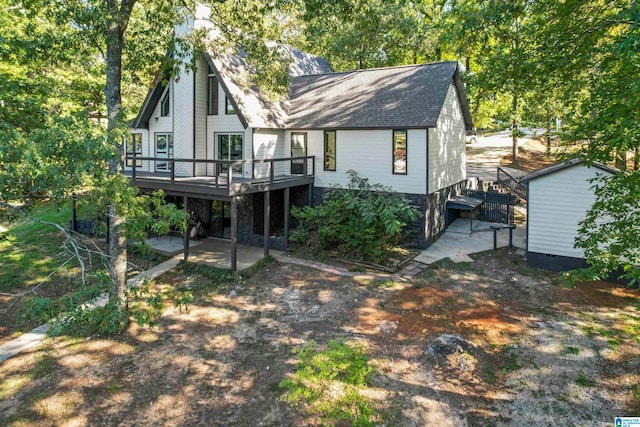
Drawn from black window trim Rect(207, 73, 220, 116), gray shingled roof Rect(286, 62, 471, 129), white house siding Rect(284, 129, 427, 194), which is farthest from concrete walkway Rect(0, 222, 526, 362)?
black window trim Rect(207, 73, 220, 116)

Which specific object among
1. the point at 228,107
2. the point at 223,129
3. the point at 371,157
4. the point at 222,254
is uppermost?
the point at 228,107

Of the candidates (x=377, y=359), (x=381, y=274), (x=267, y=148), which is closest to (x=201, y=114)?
(x=267, y=148)

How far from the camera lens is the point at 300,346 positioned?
9.17 metres

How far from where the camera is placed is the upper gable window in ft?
59.0

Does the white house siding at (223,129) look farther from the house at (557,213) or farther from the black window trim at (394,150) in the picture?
the house at (557,213)

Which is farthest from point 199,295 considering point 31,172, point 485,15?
point 485,15

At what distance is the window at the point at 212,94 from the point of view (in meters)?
18.0

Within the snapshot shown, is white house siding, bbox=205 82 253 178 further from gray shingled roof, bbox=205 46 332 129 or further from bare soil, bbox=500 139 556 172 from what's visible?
bare soil, bbox=500 139 556 172

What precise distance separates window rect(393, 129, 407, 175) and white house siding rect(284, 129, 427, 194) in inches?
6.2

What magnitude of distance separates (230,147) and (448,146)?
988 centimetres

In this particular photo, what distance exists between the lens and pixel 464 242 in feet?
55.6

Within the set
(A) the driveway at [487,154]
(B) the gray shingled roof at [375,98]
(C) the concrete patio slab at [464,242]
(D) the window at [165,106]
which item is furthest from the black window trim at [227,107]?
(A) the driveway at [487,154]

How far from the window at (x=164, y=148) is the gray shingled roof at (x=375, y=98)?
588 centimetres

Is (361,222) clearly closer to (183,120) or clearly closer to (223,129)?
(223,129)
